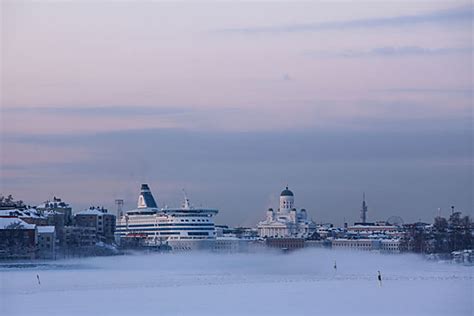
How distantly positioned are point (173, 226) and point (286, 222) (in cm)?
2137

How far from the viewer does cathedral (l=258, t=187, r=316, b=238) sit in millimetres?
146250

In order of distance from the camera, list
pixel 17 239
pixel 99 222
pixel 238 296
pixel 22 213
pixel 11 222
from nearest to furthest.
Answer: pixel 238 296, pixel 17 239, pixel 11 222, pixel 22 213, pixel 99 222

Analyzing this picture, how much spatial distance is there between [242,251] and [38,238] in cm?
4620

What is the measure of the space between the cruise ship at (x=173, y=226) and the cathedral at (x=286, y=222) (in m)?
13.7

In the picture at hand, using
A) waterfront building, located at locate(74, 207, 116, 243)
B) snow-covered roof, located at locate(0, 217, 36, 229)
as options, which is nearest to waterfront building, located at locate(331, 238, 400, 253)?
waterfront building, located at locate(74, 207, 116, 243)

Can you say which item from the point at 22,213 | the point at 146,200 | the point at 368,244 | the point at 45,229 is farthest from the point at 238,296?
the point at 146,200

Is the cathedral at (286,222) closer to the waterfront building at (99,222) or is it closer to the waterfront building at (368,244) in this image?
the waterfront building at (368,244)

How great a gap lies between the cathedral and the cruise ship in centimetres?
1371

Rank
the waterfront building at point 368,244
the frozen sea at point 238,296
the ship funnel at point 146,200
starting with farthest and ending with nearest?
1. the ship funnel at point 146,200
2. the waterfront building at point 368,244
3. the frozen sea at point 238,296

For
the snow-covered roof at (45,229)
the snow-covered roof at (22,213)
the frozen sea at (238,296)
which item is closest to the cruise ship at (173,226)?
the snow-covered roof at (22,213)

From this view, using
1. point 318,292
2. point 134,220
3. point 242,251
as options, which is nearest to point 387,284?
point 318,292

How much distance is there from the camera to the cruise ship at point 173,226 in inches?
4995

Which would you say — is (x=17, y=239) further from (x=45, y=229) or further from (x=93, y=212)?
(x=93, y=212)

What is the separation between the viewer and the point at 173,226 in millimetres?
130875
